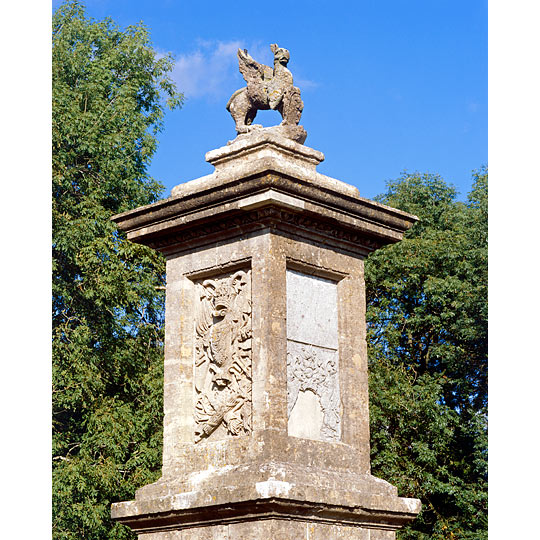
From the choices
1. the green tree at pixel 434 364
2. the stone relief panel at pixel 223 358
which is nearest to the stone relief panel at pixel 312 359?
the stone relief panel at pixel 223 358

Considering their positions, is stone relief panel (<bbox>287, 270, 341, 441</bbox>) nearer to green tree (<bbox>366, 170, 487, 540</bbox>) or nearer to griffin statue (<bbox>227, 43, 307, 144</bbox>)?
griffin statue (<bbox>227, 43, 307, 144</bbox>)

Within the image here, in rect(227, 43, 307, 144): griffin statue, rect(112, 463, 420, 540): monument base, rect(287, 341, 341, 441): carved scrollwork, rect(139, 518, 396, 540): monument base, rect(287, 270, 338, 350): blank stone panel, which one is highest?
rect(227, 43, 307, 144): griffin statue

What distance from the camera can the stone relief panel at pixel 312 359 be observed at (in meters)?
6.79

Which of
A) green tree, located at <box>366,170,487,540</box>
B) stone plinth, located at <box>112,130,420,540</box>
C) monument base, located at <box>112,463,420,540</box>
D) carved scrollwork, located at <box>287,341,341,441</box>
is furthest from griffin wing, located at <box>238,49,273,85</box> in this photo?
green tree, located at <box>366,170,487,540</box>

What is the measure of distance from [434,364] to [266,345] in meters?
16.4

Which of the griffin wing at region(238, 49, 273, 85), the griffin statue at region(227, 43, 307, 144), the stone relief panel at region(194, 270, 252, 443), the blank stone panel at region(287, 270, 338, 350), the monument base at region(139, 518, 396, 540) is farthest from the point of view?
the griffin wing at region(238, 49, 273, 85)

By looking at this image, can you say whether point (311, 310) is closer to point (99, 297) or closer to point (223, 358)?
point (223, 358)

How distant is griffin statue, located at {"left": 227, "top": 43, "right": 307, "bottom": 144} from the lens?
7.39 metres

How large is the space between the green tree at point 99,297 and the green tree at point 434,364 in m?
4.78

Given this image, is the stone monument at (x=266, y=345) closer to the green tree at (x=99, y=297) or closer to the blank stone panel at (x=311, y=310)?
the blank stone panel at (x=311, y=310)

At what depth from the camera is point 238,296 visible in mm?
6918

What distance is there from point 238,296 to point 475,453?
13.6m

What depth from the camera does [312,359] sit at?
696 centimetres

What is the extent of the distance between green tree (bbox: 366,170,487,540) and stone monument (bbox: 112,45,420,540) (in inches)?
485
